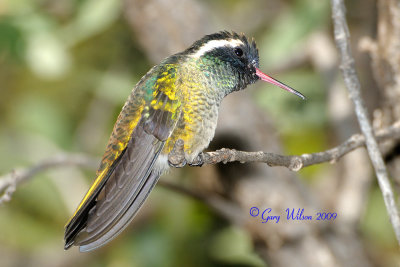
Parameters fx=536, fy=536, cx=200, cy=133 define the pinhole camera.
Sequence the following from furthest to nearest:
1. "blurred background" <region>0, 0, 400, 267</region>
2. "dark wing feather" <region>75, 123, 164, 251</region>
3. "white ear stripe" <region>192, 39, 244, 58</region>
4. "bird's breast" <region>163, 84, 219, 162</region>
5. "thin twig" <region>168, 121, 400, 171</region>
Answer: "blurred background" <region>0, 0, 400, 267</region>, "white ear stripe" <region>192, 39, 244, 58</region>, "bird's breast" <region>163, 84, 219, 162</region>, "dark wing feather" <region>75, 123, 164, 251</region>, "thin twig" <region>168, 121, 400, 171</region>

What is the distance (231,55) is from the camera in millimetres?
2436

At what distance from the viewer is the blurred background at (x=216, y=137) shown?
3.21m

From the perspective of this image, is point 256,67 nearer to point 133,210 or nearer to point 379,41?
point 379,41

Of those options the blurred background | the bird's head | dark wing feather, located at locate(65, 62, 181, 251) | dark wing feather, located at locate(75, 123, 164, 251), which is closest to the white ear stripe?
the bird's head

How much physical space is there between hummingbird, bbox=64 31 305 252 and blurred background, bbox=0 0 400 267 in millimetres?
624

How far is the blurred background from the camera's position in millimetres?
3207

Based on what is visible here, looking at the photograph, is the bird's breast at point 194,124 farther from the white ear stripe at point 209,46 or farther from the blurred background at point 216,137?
the blurred background at point 216,137

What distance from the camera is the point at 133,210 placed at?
6.78 ft

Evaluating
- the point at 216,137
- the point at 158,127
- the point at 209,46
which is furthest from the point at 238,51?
the point at 216,137

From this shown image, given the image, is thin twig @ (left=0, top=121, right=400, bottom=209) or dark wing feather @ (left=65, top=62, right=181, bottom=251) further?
dark wing feather @ (left=65, top=62, right=181, bottom=251)

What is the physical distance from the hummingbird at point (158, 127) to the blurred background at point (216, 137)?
0.62 m

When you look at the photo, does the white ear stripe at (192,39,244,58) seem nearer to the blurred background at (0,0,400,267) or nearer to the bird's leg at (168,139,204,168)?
the bird's leg at (168,139,204,168)

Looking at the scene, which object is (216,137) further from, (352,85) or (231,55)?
(352,85)

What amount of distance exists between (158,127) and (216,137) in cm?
116
